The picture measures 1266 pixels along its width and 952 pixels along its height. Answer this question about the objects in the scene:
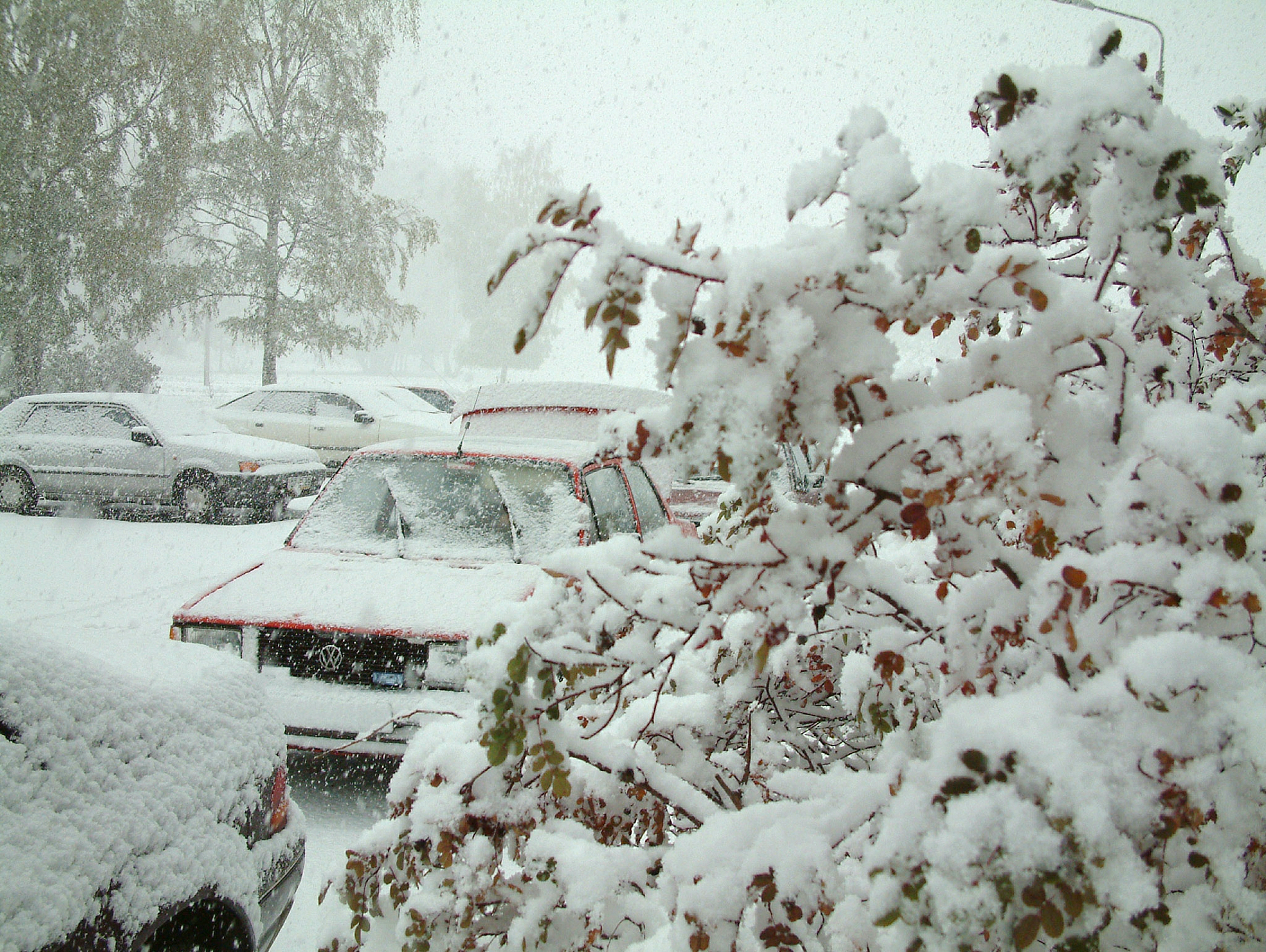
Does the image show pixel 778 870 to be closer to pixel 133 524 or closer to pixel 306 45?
pixel 133 524

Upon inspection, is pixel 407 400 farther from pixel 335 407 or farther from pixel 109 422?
pixel 109 422

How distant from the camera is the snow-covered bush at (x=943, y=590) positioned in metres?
0.90

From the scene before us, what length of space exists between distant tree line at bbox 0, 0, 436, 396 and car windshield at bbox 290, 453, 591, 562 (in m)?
16.0

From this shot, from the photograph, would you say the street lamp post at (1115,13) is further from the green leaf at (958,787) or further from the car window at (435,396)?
the car window at (435,396)

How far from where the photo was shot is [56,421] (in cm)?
1071

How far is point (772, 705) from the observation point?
2.05 metres

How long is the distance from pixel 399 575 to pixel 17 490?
33.2ft

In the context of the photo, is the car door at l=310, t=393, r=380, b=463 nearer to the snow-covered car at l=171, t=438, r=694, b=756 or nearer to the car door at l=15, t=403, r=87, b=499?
the car door at l=15, t=403, r=87, b=499

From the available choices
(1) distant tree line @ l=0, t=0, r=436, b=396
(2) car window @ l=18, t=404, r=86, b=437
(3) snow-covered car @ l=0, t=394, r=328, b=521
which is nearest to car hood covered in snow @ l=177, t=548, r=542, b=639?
(3) snow-covered car @ l=0, t=394, r=328, b=521

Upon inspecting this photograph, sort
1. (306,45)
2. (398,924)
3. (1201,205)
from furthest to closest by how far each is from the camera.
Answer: (306,45) → (398,924) → (1201,205)

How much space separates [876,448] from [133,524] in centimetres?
1153

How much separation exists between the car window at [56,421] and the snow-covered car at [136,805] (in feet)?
33.9

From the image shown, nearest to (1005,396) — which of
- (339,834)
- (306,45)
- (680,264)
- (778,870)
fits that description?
(680,264)

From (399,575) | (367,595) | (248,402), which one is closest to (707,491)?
(399,575)
